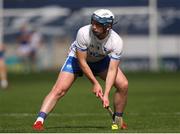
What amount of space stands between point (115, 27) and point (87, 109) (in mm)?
18817

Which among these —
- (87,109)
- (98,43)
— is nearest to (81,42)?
(98,43)

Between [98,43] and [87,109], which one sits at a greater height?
[98,43]

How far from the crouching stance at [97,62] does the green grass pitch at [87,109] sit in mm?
420

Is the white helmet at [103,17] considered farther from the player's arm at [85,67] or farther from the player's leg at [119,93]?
the player's leg at [119,93]

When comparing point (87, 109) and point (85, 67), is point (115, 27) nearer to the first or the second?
point (87, 109)

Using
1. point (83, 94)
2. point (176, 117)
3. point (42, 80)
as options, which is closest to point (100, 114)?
point (176, 117)

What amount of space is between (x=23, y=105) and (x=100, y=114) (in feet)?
9.92

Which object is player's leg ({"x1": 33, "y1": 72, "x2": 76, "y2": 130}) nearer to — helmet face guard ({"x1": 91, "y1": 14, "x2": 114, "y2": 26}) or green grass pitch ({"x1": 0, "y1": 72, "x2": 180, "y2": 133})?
green grass pitch ({"x1": 0, "y1": 72, "x2": 180, "y2": 133})

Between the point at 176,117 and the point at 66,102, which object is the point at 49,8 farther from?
the point at 176,117

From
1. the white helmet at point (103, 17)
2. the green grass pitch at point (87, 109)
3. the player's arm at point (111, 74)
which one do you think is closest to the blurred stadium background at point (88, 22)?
the green grass pitch at point (87, 109)

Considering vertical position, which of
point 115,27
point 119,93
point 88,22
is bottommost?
point 115,27

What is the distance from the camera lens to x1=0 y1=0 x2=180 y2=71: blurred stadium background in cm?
3525

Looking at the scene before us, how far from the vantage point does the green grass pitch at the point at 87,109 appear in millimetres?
12580

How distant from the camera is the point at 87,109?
55.6ft
